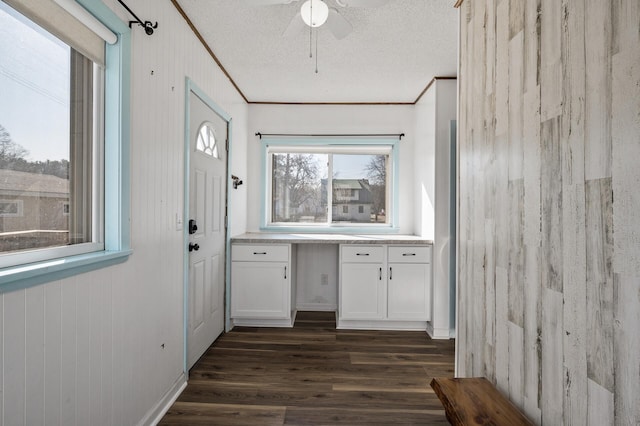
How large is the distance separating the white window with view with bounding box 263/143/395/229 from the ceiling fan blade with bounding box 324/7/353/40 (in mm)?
1891

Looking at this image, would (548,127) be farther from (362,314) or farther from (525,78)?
(362,314)

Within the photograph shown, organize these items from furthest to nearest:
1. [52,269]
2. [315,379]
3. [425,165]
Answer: [425,165] < [315,379] < [52,269]

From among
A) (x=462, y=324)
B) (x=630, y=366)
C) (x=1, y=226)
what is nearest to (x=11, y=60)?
(x=1, y=226)

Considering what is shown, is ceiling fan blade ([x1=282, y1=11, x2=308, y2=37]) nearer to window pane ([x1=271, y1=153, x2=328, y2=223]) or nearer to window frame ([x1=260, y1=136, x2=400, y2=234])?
window frame ([x1=260, y1=136, x2=400, y2=234])

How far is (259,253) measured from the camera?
123 inches

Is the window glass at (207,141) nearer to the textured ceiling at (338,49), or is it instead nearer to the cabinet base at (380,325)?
the textured ceiling at (338,49)

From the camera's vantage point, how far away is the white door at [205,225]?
232 cm

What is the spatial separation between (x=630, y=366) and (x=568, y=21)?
36.1 inches

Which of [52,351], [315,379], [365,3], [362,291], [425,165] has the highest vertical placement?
[365,3]

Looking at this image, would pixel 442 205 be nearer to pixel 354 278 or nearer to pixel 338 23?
pixel 354 278

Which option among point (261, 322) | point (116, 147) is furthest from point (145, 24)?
point (261, 322)

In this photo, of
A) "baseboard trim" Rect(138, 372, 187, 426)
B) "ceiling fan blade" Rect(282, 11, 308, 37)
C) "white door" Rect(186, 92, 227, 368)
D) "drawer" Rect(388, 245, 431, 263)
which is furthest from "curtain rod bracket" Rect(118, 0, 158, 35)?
"drawer" Rect(388, 245, 431, 263)

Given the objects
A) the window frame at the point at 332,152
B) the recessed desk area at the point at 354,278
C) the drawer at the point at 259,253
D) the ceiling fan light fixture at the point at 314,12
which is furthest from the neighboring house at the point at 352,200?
the ceiling fan light fixture at the point at 314,12

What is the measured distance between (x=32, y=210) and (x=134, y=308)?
685 mm
